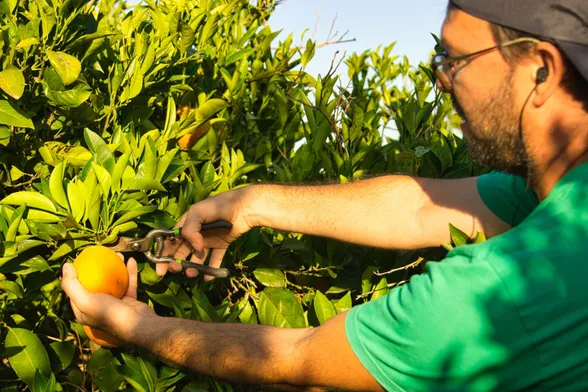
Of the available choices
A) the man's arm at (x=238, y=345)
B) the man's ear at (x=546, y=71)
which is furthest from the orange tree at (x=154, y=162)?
the man's ear at (x=546, y=71)

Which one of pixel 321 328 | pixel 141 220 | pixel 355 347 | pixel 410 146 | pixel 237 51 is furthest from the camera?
pixel 237 51

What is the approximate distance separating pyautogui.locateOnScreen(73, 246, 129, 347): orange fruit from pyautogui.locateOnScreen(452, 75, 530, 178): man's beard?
100cm

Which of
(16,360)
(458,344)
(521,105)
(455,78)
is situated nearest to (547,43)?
(521,105)

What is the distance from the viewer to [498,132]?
180 cm

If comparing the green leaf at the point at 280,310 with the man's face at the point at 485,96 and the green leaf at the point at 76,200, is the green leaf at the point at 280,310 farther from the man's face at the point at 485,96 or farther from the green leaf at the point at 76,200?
the man's face at the point at 485,96

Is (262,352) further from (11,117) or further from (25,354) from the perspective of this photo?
(11,117)

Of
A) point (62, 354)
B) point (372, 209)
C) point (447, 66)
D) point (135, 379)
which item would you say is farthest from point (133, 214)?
→ point (447, 66)

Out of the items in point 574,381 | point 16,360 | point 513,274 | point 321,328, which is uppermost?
point 513,274

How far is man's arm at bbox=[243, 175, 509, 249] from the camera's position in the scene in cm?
243

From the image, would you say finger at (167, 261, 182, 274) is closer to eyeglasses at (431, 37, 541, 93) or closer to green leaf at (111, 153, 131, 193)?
green leaf at (111, 153, 131, 193)

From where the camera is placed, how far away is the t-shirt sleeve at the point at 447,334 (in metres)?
1.46

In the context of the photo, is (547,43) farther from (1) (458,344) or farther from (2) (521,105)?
(1) (458,344)

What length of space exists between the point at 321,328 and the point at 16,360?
101 cm

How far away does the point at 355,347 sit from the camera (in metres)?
1.60
